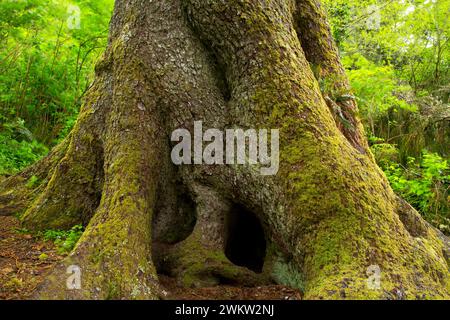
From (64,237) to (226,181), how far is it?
2033 millimetres

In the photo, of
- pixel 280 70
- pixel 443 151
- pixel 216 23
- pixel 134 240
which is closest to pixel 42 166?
pixel 134 240

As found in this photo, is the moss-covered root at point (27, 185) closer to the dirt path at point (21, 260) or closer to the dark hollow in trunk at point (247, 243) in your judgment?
the dirt path at point (21, 260)

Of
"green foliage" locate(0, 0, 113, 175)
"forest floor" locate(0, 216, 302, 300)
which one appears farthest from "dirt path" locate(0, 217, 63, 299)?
"green foliage" locate(0, 0, 113, 175)

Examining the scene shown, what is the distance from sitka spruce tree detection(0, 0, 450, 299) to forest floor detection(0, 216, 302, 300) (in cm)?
13

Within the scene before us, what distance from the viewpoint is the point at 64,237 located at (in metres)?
4.66

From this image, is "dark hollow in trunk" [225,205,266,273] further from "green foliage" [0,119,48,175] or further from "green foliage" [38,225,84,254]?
"green foliage" [0,119,48,175]

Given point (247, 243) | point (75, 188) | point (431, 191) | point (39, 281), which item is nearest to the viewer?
point (39, 281)

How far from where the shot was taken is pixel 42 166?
5.93m

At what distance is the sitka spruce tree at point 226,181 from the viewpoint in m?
3.29

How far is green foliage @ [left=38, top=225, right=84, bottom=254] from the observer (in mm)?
4402

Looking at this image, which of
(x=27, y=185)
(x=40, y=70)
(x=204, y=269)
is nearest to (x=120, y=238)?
(x=204, y=269)

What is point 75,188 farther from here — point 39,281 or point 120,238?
point 120,238
